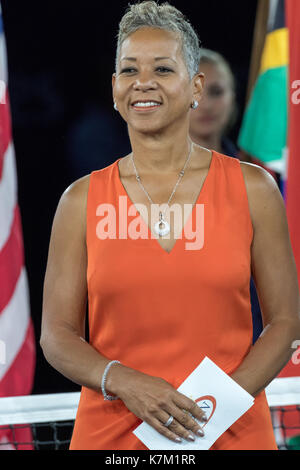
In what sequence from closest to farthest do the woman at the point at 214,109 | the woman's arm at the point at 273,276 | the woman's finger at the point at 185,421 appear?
the woman's finger at the point at 185,421 < the woman's arm at the point at 273,276 < the woman at the point at 214,109

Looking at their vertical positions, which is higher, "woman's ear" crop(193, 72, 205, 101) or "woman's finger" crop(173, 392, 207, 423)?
"woman's ear" crop(193, 72, 205, 101)

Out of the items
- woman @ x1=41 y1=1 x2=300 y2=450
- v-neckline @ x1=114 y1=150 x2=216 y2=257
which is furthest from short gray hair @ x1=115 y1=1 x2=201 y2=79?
v-neckline @ x1=114 y1=150 x2=216 y2=257

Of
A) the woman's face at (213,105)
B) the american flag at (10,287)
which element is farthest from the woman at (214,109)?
the american flag at (10,287)

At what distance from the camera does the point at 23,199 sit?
4094 millimetres

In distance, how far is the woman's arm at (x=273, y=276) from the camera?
1.71 m

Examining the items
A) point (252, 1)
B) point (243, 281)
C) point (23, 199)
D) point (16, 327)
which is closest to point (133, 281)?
point (243, 281)

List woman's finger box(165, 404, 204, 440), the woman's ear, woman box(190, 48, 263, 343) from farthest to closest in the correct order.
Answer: woman box(190, 48, 263, 343), the woman's ear, woman's finger box(165, 404, 204, 440)

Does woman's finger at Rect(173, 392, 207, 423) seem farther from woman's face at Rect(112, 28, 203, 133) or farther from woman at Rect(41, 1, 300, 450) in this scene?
woman's face at Rect(112, 28, 203, 133)

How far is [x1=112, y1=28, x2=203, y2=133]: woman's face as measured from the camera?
5.74ft

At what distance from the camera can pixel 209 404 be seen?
1645 mm

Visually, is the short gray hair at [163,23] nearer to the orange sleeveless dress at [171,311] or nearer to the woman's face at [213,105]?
the orange sleeveless dress at [171,311]

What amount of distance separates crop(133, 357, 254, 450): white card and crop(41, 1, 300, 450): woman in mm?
29

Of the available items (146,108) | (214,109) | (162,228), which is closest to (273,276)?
(162,228)
